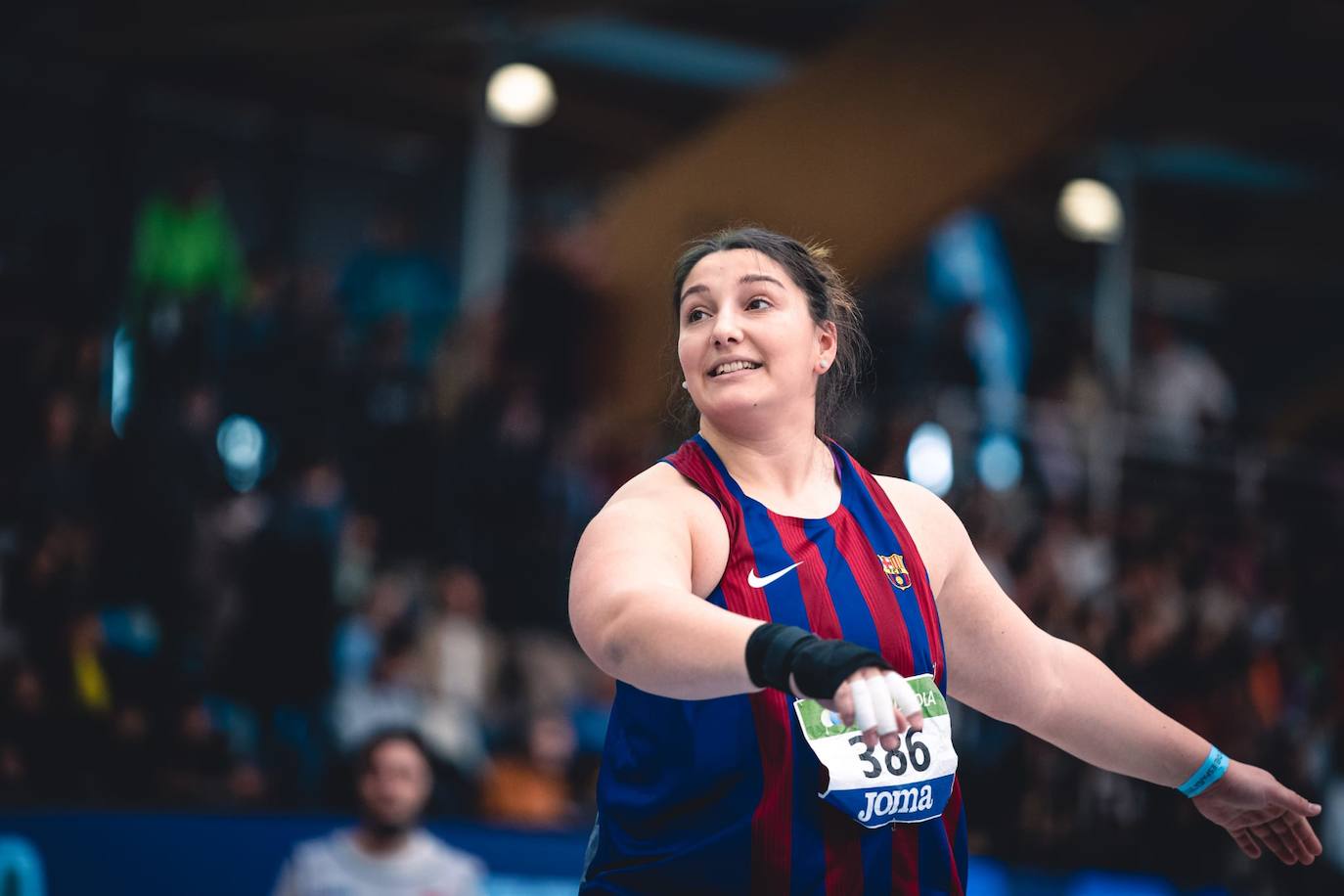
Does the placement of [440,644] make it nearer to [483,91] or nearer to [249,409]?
[249,409]

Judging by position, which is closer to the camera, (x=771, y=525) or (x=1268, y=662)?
(x=771, y=525)

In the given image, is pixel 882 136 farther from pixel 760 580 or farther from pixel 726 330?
pixel 760 580

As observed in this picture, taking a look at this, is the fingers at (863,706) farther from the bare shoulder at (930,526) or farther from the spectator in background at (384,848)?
the spectator in background at (384,848)

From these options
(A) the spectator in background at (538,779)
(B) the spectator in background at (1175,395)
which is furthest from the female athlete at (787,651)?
(B) the spectator in background at (1175,395)

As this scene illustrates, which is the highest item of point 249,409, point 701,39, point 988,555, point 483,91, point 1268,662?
point 701,39

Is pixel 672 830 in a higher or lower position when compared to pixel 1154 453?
lower

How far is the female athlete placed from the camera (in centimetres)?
238

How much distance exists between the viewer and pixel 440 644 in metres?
8.46

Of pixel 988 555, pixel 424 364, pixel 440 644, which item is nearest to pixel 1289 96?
pixel 988 555

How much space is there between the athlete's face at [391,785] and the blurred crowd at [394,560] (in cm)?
115

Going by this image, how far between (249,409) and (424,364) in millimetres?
1613

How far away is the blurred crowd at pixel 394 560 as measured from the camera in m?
7.27

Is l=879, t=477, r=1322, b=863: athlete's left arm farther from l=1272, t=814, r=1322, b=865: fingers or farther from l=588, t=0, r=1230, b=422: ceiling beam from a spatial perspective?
l=588, t=0, r=1230, b=422: ceiling beam

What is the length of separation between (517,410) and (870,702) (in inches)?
301
